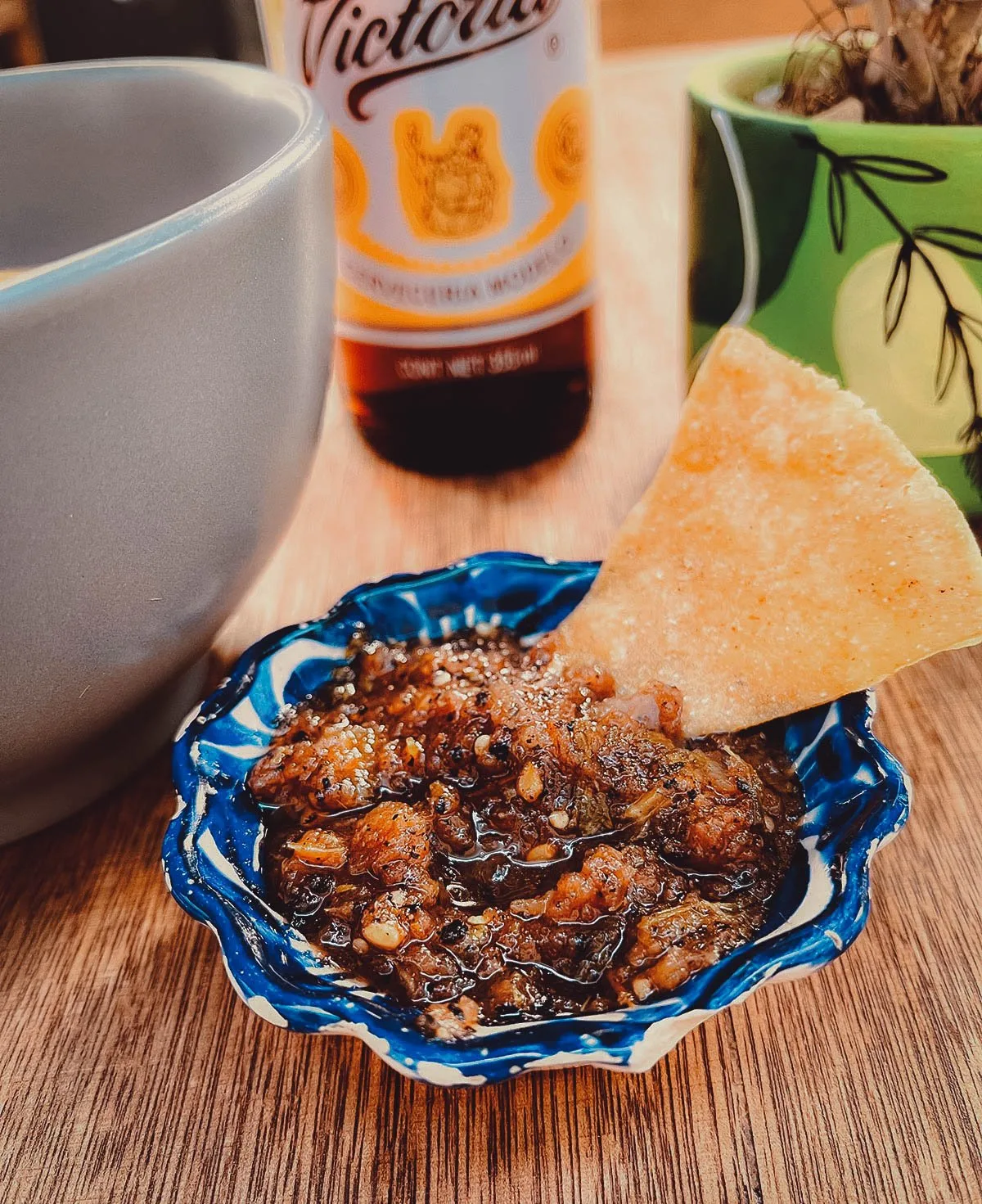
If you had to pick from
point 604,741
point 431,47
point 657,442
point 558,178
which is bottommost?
point 657,442

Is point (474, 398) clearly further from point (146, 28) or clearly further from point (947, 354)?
point (146, 28)

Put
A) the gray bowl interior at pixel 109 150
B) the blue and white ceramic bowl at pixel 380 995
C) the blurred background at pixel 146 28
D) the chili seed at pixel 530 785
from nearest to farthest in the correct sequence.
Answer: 1. the blue and white ceramic bowl at pixel 380 995
2. the chili seed at pixel 530 785
3. the gray bowl interior at pixel 109 150
4. the blurred background at pixel 146 28

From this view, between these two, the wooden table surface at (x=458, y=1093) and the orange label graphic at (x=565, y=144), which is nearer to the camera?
the wooden table surface at (x=458, y=1093)

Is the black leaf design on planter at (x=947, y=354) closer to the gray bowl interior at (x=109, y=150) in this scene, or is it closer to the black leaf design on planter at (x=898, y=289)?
the black leaf design on planter at (x=898, y=289)

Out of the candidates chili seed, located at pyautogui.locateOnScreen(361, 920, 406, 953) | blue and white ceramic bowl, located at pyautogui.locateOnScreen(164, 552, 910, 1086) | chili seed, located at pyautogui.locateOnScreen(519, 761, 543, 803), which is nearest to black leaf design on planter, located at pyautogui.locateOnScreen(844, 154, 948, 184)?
blue and white ceramic bowl, located at pyautogui.locateOnScreen(164, 552, 910, 1086)

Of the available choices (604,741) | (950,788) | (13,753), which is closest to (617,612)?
(604,741)

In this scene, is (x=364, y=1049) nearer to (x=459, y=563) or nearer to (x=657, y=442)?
(x=459, y=563)

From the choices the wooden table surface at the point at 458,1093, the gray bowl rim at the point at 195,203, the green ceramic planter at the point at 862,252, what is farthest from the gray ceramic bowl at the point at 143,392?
the green ceramic planter at the point at 862,252
